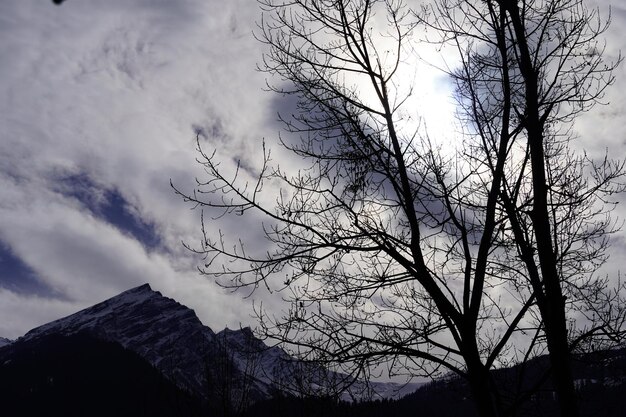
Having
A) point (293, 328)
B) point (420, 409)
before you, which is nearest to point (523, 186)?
point (293, 328)

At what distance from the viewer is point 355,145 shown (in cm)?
726

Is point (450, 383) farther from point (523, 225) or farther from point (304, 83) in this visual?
Result: point (304, 83)

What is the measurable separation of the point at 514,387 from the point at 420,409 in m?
191

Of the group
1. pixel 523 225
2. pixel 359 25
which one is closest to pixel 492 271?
pixel 523 225

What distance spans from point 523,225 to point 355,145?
→ 2575 millimetres

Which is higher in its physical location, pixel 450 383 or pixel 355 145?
pixel 355 145

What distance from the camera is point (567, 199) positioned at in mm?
7578

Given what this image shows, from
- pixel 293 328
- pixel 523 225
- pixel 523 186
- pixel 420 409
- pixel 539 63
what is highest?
pixel 420 409

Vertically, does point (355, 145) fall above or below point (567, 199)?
above

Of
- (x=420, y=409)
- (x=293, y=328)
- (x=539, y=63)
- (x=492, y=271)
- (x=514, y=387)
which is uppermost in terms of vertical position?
(x=420, y=409)

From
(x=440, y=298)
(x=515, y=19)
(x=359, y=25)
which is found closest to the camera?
(x=440, y=298)

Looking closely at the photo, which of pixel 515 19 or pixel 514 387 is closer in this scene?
pixel 515 19

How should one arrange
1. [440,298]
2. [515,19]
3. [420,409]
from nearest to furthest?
[440,298], [515,19], [420,409]

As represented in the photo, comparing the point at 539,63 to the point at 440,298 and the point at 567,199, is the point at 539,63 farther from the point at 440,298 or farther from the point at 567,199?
the point at 440,298
